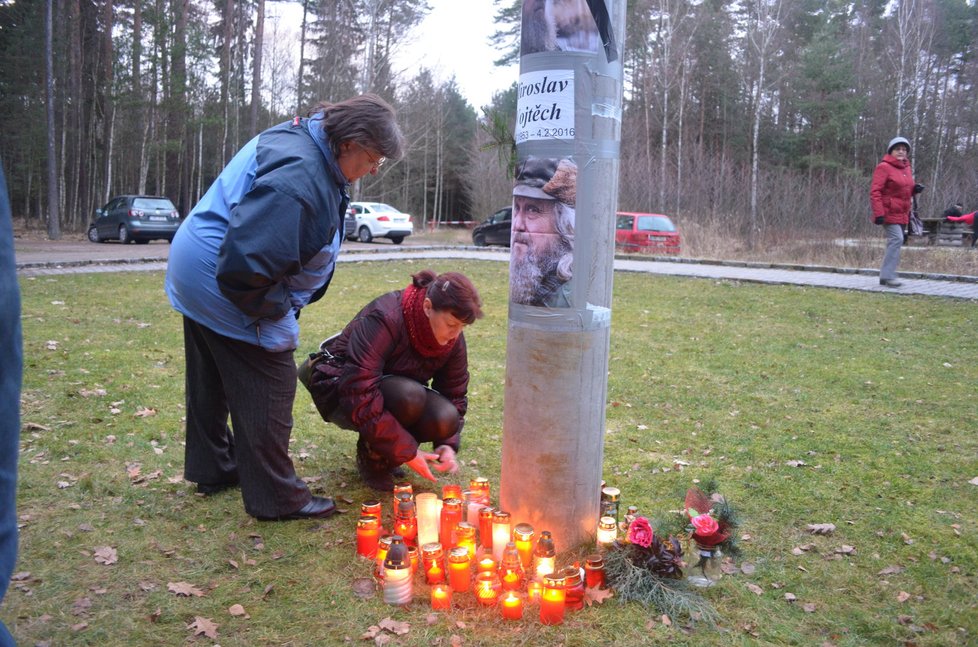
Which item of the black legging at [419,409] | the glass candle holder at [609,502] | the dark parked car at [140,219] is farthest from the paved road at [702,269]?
the black legging at [419,409]

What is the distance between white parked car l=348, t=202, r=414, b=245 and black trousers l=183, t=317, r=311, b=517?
74.6ft

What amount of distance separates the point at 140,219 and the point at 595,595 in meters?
22.0

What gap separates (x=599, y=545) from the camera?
3066mm

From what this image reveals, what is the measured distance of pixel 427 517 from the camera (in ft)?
10.5

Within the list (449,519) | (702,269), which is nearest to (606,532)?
(449,519)

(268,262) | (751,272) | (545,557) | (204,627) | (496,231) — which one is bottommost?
(204,627)

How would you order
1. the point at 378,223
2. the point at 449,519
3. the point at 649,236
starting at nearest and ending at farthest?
the point at 449,519 → the point at 649,236 → the point at 378,223

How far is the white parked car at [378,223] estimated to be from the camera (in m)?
26.0

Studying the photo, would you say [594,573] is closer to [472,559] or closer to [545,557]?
[545,557]

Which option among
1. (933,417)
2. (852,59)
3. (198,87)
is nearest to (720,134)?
(852,59)

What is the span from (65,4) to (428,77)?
1896 cm

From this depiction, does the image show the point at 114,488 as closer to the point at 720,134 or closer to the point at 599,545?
the point at 599,545

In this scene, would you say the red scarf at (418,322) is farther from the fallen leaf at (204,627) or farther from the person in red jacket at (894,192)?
the person in red jacket at (894,192)

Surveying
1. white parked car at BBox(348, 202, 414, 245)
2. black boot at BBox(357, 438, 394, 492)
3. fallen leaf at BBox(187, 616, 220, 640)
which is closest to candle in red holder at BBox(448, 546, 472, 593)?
fallen leaf at BBox(187, 616, 220, 640)
